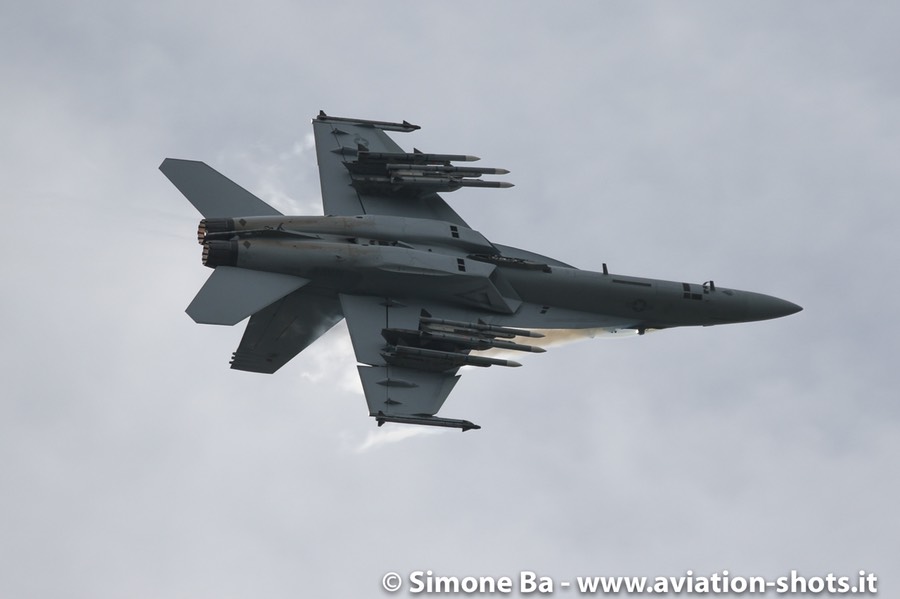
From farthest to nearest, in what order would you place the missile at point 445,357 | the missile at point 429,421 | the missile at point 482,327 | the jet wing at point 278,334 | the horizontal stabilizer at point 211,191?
the jet wing at point 278,334, the horizontal stabilizer at point 211,191, the missile at point 482,327, the missile at point 445,357, the missile at point 429,421

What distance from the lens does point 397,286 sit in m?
40.9

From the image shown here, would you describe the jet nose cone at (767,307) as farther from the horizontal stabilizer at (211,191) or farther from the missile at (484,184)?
the horizontal stabilizer at (211,191)

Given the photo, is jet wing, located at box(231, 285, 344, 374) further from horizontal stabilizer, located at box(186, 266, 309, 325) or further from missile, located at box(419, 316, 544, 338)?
missile, located at box(419, 316, 544, 338)

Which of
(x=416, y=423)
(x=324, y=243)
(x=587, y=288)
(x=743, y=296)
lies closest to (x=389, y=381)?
(x=416, y=423)

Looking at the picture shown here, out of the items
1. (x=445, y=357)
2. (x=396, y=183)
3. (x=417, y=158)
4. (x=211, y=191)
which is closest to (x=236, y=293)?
(x=211, y=191)

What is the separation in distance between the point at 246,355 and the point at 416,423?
639 cm

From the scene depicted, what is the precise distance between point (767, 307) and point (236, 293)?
50.9 ft

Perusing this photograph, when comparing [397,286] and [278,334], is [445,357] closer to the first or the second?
[397,286]

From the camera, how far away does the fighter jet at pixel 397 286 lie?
39812 millimetres

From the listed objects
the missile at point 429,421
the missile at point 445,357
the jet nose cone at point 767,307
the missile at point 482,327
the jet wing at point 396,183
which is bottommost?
the missile at point 429,421

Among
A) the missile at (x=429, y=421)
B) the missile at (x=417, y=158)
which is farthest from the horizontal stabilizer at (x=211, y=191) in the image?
the missile at (x=429, y=421)

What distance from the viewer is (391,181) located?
144 ft

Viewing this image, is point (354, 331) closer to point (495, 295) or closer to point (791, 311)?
point (495, 295)

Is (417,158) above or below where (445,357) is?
above
